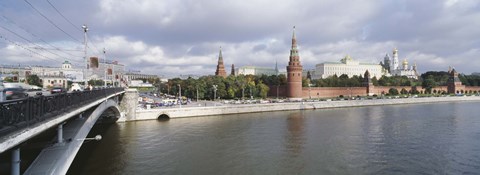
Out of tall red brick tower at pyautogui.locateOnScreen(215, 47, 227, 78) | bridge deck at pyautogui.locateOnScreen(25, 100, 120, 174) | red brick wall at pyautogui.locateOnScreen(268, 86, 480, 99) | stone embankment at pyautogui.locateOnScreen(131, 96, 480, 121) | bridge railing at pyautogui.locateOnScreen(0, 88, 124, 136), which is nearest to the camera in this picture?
bridge railing at pyautogui.locateOnScreen(0, 88, 124, 136)

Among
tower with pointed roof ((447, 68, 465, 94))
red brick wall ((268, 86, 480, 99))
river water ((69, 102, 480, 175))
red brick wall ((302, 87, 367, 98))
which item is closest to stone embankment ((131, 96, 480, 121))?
river water ((69, 102, 480, 175))

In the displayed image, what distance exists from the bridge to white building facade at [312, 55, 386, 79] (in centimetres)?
12917

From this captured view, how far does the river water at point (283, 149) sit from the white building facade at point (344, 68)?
4391 inches

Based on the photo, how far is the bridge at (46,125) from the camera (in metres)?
6.19

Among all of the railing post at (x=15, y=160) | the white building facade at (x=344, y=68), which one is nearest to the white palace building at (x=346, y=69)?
the white building facade at (x=344, y=68)

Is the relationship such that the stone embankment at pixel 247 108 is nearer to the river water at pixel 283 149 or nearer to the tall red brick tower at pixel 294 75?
the river water at pixel 283 149

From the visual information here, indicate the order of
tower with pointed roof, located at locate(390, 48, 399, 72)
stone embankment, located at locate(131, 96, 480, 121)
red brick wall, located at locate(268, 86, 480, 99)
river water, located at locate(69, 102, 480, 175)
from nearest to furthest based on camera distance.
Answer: river water, located at locate(69, 102, 480, 175)
stone embankment, located at locate(131, 96, 480, 121)
red brick wall, located at locate(268, 86, 480, 99)
tower with pointed roof, located at locate(390, 48, 399, 72)

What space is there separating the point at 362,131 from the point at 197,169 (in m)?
16.3

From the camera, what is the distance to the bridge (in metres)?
6.19

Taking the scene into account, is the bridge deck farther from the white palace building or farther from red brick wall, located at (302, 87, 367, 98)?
the white palace building

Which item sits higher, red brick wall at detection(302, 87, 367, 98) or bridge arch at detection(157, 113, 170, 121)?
red brick wall at detection(302, 87, 367, 98)

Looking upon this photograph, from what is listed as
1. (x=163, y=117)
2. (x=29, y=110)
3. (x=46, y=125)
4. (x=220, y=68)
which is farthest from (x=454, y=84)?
(x=29, y=110)

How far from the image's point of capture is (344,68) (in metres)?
142

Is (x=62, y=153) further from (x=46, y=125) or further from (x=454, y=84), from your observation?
(x=454, y=84)
